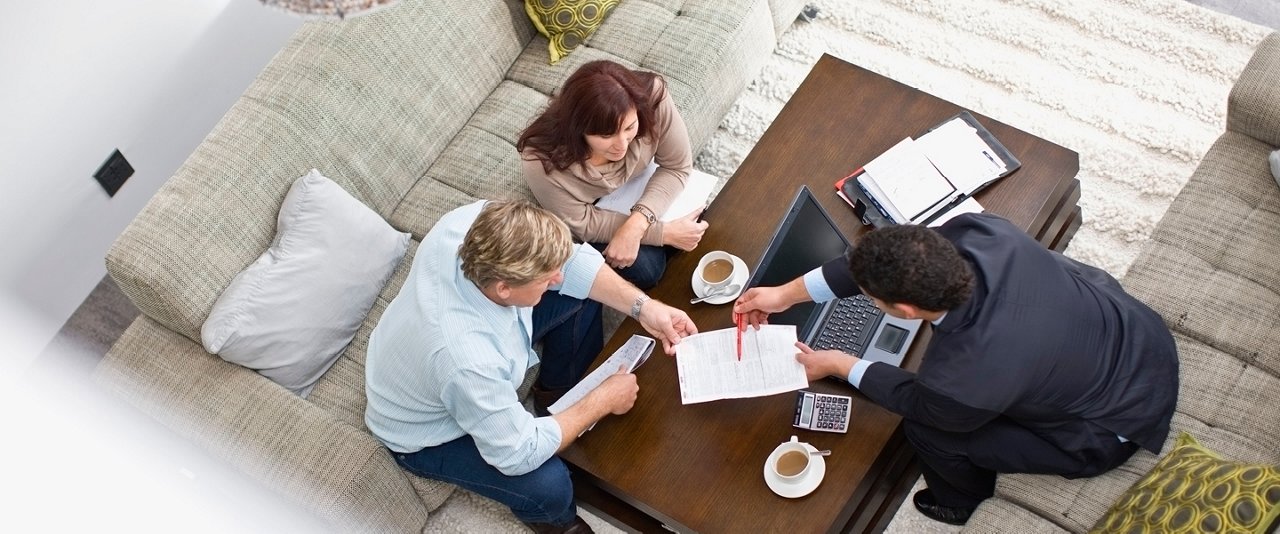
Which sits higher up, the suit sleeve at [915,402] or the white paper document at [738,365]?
the suit sleeve at [915,402]

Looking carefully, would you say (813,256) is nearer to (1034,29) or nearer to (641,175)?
(641,175)

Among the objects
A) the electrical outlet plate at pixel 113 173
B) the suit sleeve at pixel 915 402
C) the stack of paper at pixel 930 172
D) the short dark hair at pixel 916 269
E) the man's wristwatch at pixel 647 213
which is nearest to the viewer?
the short dark hair at pixel 916 269

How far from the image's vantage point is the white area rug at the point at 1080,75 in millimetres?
3160

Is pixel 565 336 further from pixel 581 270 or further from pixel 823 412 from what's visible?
pixel 823 412

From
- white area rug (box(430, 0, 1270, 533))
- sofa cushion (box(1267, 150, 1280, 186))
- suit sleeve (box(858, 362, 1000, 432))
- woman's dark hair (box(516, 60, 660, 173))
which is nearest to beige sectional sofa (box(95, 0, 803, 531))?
white area rug (box(430, 0, 1270, 533))

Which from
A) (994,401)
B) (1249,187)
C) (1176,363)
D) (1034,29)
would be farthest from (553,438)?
(1034,29)

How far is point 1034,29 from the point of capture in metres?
3.50

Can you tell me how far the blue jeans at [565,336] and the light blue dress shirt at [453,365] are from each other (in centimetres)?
19

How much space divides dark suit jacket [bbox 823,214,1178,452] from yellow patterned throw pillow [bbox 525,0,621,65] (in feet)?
4.01

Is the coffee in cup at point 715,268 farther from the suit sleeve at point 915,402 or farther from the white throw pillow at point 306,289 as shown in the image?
the white throw pillow at point 306,289

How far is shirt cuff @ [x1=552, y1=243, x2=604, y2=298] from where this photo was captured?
2.57 meters

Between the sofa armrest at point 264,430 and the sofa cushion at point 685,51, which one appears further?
the sofa cushion at point 685,51

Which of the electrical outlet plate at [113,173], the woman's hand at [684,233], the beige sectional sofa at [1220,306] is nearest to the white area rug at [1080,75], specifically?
the beige sectional sofa at [1220,306]

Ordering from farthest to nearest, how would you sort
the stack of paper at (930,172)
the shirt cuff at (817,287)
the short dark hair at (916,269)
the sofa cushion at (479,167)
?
the sofa cushion at (479,167), the stack of paper at (930,172), the shirt cuff at (817,287), the short dark hair at (916,269)
